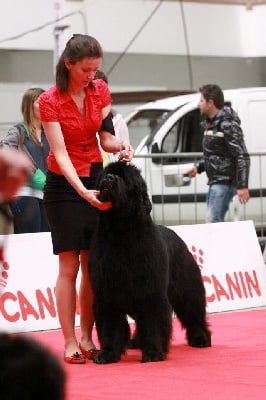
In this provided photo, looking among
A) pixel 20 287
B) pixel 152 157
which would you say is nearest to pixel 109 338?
pixel 20 287

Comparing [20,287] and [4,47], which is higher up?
[4,47]

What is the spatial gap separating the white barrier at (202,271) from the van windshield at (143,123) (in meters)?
4.37

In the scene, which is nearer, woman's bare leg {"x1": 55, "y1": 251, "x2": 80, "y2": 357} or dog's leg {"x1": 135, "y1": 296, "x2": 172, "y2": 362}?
dog's leg {"x1": 135, "y1": 296, "x2": 172, "y2": 362}

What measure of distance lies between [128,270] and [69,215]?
47cm

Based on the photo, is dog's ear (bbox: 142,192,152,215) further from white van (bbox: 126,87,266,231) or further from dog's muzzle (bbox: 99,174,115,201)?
white van (bbox: 126,87,266,231)

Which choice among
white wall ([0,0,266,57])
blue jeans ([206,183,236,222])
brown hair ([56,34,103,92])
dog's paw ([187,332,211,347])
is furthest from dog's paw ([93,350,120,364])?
white wall ([0,0,266,57])

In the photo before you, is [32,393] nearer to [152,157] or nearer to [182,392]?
[182,392]

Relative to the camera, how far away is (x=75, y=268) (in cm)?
596

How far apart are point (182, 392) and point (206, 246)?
360 cm

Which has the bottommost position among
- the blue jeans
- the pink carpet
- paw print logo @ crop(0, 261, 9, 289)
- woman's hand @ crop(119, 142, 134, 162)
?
the pink carpet

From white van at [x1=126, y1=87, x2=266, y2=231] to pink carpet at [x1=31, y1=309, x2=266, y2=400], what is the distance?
462 centimetres

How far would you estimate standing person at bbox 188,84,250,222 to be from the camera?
9.75 metres

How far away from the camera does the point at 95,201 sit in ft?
18.2

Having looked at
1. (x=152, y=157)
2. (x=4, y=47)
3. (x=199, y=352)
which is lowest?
(x=199, y=352)
